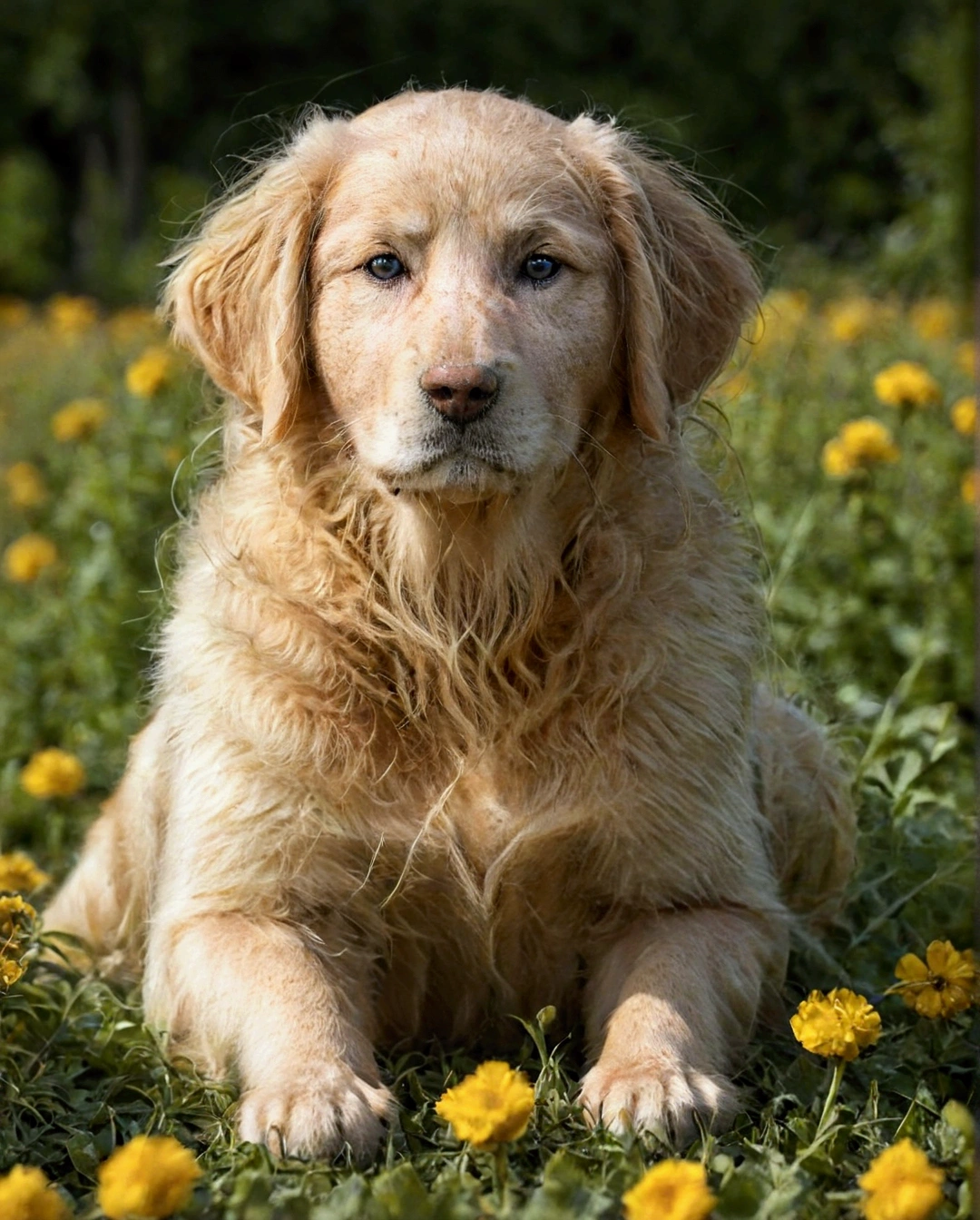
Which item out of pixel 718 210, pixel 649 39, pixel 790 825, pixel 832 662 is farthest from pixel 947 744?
pixel 649 39

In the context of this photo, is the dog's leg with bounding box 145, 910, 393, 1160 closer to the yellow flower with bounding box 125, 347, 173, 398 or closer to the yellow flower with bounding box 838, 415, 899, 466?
the yellow flower with bounding box 838, 415, 899, 466

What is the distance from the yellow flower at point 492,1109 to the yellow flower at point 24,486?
4.50 metres

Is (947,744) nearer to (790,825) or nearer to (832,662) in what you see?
(790,825)

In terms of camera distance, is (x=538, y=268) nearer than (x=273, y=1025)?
No

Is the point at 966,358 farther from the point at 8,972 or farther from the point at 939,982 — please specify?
the point at 8,972

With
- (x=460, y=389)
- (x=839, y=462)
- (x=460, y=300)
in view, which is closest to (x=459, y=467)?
(x=460, y=389)

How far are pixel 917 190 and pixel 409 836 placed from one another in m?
9.17

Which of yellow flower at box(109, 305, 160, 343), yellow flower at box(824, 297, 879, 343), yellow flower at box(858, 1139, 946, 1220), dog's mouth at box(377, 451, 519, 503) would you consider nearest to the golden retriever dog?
dog's mouth at box(377, 451, 519, 503)

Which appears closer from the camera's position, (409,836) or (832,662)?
(409,836)

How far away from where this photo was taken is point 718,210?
3.96 m

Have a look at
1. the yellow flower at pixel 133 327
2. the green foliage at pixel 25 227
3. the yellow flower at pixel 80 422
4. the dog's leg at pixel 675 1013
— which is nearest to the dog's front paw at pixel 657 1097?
the dog's leg at pixel 675 1013

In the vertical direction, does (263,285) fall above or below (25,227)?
above

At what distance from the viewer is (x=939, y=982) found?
3.21 metres

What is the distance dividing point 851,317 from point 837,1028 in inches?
168
